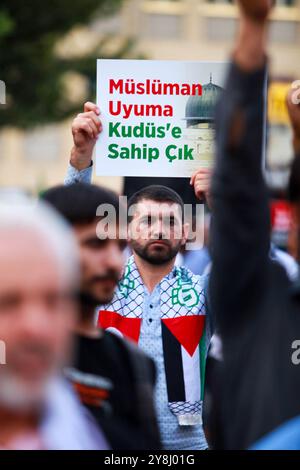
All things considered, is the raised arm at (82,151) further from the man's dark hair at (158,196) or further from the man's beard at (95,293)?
the man's beard at (95,293)

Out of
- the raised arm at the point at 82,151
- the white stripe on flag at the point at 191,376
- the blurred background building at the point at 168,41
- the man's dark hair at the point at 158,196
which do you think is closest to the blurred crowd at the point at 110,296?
the raised arm at the point at 82,151

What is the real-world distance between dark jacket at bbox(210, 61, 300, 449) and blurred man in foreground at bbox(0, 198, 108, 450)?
481 mm

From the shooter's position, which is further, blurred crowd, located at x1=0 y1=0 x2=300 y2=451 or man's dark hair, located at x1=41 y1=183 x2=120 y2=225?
man's dark hair, located at x1=41 y1=183 x2=120 y2=225

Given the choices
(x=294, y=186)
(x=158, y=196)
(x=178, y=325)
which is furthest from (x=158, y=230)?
(x=294, y=186)

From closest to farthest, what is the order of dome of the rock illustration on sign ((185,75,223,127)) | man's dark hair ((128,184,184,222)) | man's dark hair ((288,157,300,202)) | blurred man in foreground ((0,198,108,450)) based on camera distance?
blurred man in foreground ((0,198,108,450)), man's dark hair ((288,157,300,202)), man's dark hair ((128,184,184,222)), dome of the rock illustration on sign ((185,75,223,127))

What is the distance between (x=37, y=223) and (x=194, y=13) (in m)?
45.7

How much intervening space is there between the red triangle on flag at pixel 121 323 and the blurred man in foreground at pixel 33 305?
2.56 metres

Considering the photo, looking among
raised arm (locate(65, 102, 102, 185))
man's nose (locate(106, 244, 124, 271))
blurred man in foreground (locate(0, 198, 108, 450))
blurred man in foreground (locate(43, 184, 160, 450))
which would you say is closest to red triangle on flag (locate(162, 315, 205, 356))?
raised arm (locate(65, 102, 102, 185))

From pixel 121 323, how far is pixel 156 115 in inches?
32.6

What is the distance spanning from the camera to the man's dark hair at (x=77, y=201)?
317 centimetres

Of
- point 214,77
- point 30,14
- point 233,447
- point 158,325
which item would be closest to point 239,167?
point 233,447

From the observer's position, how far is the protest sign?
5137 mm

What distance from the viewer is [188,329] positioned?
4.82 m

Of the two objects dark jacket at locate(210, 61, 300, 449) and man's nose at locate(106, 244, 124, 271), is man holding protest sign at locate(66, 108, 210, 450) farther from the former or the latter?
dark jacket at locate(210, 61, 300, 449)
